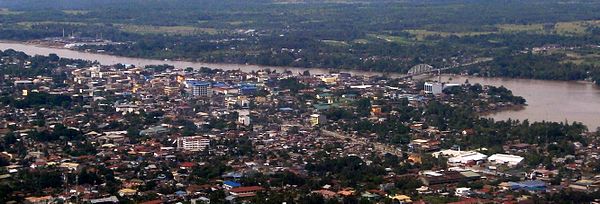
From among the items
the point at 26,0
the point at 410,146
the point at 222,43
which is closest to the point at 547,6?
the point at 222,43

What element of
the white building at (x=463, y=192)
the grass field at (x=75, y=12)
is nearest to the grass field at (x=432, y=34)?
the grass field at (x=75, y=12)

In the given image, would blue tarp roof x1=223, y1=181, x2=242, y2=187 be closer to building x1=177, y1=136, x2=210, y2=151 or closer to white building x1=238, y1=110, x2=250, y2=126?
building x1=177, y1=136, x2=210, y2=151

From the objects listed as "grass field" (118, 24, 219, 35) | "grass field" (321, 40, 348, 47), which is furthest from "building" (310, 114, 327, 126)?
"grass field" (118, 24, 219, 35)

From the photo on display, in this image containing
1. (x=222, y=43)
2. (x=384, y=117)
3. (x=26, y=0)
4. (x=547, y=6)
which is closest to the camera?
(x=384, y=117)

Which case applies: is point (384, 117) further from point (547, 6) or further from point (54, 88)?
point (547, 6)

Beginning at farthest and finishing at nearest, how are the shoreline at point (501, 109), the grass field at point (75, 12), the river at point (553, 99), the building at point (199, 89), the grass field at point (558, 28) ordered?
the grass field at point (75, 12) < the grass field at point (558, 28) < the building at point (199, 89) < the shoreline at point (501, 109) < the river at point (553, 99)

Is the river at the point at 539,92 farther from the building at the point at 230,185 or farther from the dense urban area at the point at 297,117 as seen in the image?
the building at the point at 230,185

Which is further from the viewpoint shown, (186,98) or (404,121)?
(186,98)
